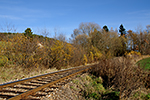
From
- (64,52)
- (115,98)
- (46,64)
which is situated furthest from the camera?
(64,52)

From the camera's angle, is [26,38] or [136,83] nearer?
[136,83]

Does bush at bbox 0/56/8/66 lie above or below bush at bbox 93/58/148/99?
above

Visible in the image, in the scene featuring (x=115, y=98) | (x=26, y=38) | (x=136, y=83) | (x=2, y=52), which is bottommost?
(x=115, y=98)

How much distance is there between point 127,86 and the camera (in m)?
6.11

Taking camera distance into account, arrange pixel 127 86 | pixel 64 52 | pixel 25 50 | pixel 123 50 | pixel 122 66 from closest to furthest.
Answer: pixel 127 86, pixel 122 66, pixel 25 50, pixel 64 52, pixel 123 50

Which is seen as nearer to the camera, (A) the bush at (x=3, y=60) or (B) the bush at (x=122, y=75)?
(B) the bush at (x=122, y=75)

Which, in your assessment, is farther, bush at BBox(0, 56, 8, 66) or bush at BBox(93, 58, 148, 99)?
bush at BBox(0, 56, 8, 66)

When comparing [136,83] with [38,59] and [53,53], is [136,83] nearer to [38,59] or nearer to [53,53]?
[38,59]

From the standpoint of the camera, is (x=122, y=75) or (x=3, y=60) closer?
(x=122, y=75)

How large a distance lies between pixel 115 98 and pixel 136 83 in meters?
1.66

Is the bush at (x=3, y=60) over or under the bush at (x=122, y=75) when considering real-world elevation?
over

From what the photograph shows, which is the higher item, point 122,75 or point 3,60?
point 3,60

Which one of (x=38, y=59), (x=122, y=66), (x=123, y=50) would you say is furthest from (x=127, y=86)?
(x=123, y=50)

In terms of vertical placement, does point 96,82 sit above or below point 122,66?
below
